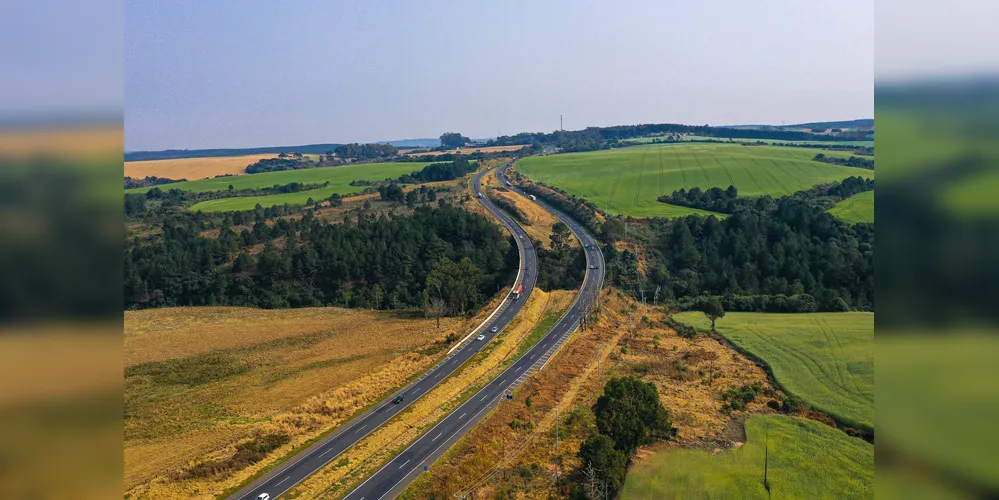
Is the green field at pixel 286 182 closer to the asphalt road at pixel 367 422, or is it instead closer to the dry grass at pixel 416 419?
the asphalt road at pixel 367 422

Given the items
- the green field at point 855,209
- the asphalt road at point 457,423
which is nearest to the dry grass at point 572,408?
the asphalt road at point 457,423

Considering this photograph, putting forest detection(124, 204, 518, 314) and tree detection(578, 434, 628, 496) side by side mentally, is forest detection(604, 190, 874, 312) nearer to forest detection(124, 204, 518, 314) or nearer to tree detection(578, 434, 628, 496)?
forest detection(124, 204, 518, 314)

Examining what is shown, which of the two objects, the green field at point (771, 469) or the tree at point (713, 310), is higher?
the tree at point (713, 310)

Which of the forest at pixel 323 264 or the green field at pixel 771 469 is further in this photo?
the forest at pixel 323 264

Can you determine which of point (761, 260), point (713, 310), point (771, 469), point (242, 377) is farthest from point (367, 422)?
point (761, 260)

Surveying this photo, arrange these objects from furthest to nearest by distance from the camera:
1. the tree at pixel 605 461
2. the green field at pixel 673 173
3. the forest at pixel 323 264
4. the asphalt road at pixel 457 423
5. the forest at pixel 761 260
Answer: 1. the green field at pixel 673 173
2. the forest at pixel 323 264
3. the forest at pixel 761 260
4. the asphalt road at pixel 457 423
5. the tree at pixel 605 461

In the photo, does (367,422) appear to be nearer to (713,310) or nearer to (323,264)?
(713,310)
